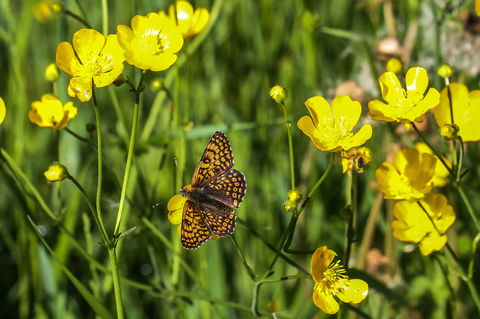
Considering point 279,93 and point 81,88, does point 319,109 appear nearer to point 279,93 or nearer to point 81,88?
point 279,93

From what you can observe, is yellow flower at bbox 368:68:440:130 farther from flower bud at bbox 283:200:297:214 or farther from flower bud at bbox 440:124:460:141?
flower bud at bbox 283:200:297:214

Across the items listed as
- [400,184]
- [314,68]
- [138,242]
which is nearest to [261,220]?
[138,242]

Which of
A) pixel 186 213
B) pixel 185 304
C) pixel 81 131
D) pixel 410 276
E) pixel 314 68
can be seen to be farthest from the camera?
pixel 81 131

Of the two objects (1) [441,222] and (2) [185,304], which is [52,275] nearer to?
(2) [185,304]

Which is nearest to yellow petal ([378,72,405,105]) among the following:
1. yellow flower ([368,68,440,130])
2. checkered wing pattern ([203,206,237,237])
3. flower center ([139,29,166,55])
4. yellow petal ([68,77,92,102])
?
yellow flower ([368,68,440,130])

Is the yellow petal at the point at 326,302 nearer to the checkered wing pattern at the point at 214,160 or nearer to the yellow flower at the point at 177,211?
the yellow flower at the point at 177,211
